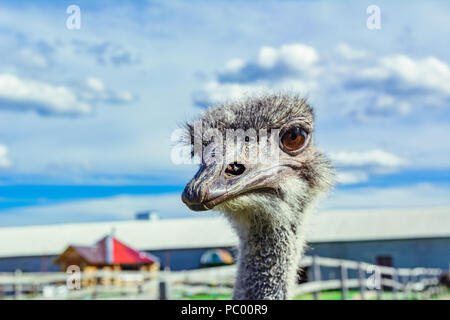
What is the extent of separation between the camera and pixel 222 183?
1.82 m

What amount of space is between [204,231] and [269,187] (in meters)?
20.3

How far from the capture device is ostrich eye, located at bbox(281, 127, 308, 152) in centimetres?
242

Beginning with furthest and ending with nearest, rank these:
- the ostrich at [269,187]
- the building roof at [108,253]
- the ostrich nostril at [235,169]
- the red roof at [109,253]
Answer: the red roof at [109,253], the building roof at [108,253], the ostrich at [269,187], the ostrich nostril at [235,169]

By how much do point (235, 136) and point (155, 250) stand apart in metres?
19.9

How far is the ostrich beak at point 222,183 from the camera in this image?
1.67m

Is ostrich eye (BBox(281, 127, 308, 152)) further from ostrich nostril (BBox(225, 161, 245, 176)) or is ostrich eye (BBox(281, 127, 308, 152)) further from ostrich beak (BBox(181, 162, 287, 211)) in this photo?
ostrich nostril (BBox(225, 161, 245, 176))

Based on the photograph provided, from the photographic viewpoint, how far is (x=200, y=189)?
5.55ft

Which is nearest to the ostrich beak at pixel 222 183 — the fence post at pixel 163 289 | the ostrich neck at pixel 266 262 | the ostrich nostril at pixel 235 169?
the ostrich nostril at pixel 235 169

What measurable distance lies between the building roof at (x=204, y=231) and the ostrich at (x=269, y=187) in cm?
1797

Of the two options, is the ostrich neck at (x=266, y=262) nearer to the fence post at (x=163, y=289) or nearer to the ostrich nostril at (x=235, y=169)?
the ostrich nostril at (x=235, y=169)

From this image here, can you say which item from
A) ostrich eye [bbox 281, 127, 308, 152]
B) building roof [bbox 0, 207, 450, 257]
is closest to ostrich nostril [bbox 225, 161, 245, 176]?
ostrich eye [bbox 281, 127, 308, 152]

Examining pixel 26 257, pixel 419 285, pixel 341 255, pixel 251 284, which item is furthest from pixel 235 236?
pixel 26 257

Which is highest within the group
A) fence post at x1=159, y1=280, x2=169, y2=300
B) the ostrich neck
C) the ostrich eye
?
the ostrich eye

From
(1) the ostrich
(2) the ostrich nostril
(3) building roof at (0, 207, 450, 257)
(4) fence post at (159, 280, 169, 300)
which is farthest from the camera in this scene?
(3) building roof at (0, 207, 450, 257)
